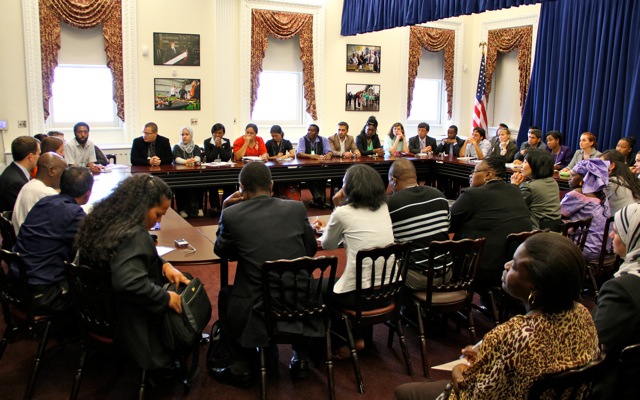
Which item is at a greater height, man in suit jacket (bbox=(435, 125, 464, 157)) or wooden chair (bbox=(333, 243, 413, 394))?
man in suit jacket (bbox=(435, 125, 464, 157))

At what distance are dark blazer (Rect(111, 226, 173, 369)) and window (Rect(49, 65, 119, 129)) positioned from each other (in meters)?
6.70

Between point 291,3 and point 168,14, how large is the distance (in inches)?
82.6

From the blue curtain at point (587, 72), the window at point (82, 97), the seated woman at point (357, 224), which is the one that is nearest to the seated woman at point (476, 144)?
the blue curtain at point (587, 72)

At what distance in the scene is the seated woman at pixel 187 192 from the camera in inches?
283

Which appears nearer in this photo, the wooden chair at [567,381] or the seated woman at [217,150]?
the wooden chair at [567,381]

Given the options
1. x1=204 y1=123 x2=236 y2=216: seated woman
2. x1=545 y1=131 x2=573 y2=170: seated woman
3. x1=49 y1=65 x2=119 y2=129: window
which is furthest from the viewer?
x1=49 y1=65 x2=119 y2=129: window

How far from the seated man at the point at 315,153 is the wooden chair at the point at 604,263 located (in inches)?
169

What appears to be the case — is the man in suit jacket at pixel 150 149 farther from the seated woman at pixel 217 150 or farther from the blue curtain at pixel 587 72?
the blue curtain at pixel 587 72

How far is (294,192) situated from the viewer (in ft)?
25.3

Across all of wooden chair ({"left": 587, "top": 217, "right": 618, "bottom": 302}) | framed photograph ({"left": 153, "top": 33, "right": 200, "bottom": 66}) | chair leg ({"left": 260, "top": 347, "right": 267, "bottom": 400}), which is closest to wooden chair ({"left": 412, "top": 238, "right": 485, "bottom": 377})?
chair leg ({"left": 260, "top": 347, "right": 267, "bottom": 400})

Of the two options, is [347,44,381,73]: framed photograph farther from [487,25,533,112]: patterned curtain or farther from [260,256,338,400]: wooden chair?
[260,256,338,400]: wooden chair

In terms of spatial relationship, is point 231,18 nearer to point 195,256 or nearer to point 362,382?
point 195,256

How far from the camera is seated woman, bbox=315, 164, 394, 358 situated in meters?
3.06

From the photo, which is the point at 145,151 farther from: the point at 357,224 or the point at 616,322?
the point at 616,322
